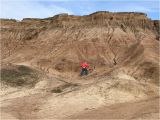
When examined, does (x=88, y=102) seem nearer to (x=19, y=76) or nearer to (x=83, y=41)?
(x=19, y=76)

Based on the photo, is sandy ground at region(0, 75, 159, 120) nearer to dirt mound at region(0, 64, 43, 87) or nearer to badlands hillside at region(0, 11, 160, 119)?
badlands hillside at region(0, 11, 160, 119)

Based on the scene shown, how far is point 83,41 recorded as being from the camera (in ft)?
145

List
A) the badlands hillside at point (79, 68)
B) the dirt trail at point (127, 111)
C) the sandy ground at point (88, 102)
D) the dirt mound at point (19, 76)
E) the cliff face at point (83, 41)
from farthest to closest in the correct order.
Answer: the cliff face at point (83, 41), the dirt mound at point (19, 76), the badlands hillside at point (79, 68), the sandy ground at point (88, 102), the dirt trail at point (127, 111)

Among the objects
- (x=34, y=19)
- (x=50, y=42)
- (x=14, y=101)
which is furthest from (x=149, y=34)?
(x=14, y=101)

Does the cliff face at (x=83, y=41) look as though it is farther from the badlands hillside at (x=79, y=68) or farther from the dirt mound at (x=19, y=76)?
the dirt mound at (x=19, y=76)

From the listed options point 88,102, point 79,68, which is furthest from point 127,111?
point 79,68

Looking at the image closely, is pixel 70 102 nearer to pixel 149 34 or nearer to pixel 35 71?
pixel 35 71

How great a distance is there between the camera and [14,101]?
2419 cm

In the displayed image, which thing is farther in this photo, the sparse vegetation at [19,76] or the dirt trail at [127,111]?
the sparse vegetation at [19,76]

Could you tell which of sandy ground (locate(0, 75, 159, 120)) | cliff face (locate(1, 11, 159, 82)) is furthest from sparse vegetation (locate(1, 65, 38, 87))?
cliff face (locate(1, 11, 159, 82))

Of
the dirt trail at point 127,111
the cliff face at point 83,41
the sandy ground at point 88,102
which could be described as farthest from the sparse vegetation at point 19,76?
the dirt trail at point 127,111

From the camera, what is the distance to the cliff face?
38.0m

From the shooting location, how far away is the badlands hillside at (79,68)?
22.0 m

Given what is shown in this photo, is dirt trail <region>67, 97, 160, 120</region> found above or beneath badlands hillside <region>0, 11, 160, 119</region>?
beneath
